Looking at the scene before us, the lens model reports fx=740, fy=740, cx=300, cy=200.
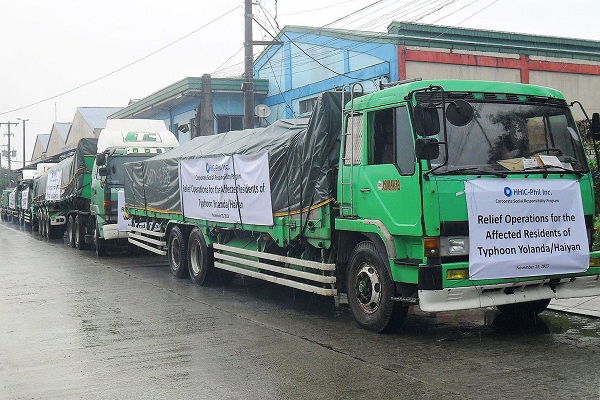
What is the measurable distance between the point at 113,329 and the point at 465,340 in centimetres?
411

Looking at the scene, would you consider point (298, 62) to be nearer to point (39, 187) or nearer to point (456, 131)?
point (39, 187)

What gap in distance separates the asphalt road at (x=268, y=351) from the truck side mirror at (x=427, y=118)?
2.16 meters

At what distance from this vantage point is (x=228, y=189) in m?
11.6

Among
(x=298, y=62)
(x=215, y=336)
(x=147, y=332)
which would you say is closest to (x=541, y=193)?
(x=215, y=336)

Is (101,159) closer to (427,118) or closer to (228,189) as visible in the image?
(228,189)

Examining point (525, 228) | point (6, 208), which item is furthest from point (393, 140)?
point (6, 208)

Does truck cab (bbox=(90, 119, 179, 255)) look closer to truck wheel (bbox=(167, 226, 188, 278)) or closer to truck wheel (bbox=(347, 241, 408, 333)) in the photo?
truck wheel (bbox=(167, 226, 188, 278))

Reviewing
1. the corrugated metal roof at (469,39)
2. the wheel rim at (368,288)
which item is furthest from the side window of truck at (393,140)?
the corrugated metal roof at (469,39)

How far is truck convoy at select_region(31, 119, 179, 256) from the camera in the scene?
60.4 feet

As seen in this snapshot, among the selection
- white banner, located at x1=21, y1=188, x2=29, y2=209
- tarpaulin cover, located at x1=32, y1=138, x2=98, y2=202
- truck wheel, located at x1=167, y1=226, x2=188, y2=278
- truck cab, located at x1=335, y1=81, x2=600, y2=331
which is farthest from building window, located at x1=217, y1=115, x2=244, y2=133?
truck cab, located at x1=335, y1=81, x2=600, y2=331

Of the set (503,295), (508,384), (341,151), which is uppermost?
(341,151)

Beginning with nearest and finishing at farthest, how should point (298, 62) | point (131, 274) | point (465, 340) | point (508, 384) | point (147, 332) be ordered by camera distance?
point (508, 384) < point (465, 340) < point (147, 332) < point (131, 274) < point (298, 62)

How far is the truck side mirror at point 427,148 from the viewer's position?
712cm

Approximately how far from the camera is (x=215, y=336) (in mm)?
8273
